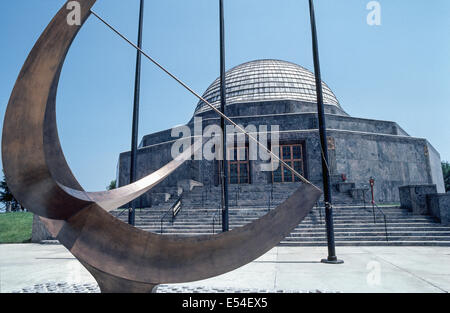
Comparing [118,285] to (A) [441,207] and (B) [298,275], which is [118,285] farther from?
(A) [441,207]

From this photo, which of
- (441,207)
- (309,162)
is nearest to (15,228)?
(309,162)

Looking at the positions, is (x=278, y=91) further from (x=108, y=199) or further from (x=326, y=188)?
(x=108, y=199)

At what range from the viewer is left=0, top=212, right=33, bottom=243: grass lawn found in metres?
8.07

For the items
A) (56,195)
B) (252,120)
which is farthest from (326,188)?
(252,120)

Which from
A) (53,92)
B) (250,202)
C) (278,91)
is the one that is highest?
(278,91)

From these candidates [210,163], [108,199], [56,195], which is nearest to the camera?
[56,195]

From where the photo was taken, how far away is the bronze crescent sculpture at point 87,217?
1.71 m

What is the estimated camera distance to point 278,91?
19.6m

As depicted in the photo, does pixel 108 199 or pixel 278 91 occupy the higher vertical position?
pixel 278 91

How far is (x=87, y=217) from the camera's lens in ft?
6.77

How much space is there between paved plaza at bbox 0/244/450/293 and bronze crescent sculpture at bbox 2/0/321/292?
1.14 m

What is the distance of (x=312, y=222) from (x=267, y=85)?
47.4 ft
